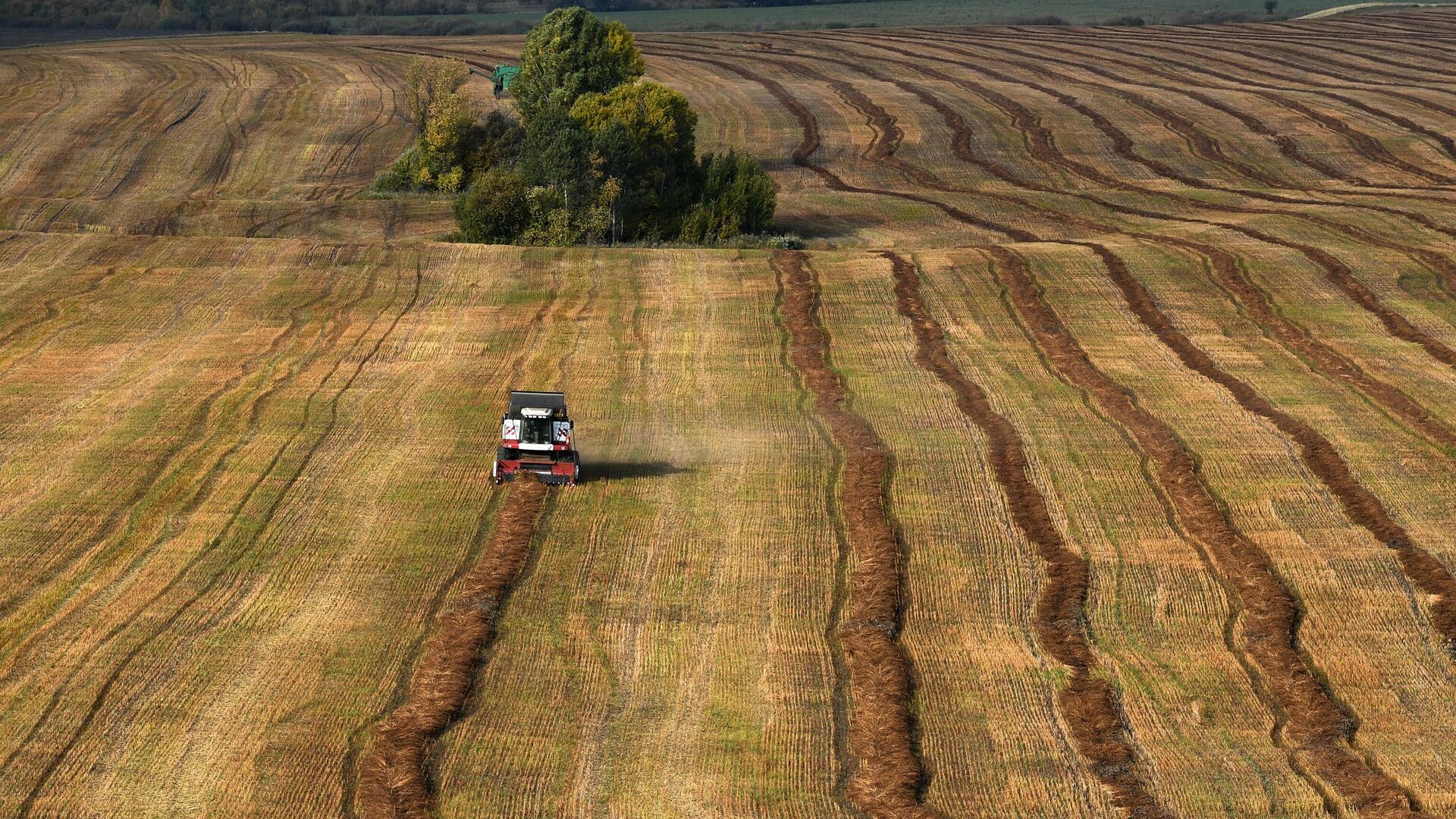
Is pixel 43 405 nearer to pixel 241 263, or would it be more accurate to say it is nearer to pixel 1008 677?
pixel 241 263

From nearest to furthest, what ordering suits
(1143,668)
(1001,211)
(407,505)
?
(1143,668) → (407,505) → (1001,211)

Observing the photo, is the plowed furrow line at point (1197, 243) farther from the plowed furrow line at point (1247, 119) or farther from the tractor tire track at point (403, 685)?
the tractor tire track at point (403, 685)

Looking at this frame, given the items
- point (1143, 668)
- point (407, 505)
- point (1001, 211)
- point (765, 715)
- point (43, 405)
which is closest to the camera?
point (765, 715)

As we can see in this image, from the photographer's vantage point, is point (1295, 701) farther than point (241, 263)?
No

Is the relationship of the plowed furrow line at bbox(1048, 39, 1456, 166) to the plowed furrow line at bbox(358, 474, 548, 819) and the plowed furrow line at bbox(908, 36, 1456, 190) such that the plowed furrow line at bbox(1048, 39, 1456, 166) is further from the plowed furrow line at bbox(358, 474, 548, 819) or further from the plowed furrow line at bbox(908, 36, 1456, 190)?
the plowed furrow line at bbox(358, 474, 548, 819)

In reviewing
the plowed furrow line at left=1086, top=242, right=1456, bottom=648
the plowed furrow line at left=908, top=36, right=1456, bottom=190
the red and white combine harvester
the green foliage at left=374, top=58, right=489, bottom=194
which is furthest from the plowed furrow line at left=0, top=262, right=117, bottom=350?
the plowed furrow line at left=908, top=36, right=1456, bottom=190

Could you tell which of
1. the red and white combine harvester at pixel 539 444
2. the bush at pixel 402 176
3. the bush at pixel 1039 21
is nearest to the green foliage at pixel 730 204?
the bush at pixel 402 176

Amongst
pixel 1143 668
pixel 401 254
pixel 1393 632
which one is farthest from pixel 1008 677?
pixel 401 254
